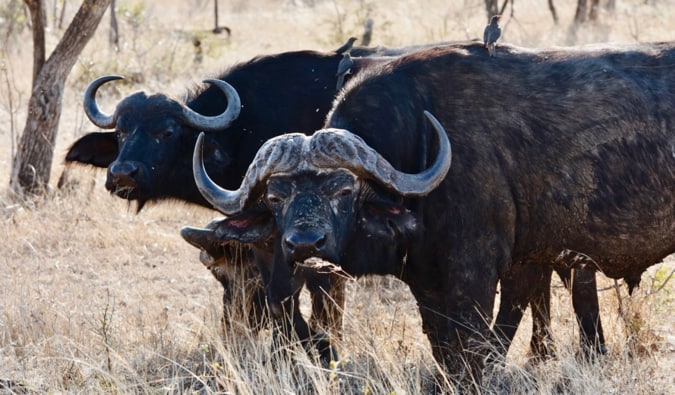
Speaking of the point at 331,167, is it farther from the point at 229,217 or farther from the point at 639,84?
the point at 639,84

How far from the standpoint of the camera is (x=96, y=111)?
24.3 ft

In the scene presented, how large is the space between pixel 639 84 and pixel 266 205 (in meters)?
1.95

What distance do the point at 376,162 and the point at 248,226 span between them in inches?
29.1

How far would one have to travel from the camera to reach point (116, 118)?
23.3 feet

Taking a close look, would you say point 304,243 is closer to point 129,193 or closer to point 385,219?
point 385,219

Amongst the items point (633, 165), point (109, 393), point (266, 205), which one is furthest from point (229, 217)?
point (633, 165)

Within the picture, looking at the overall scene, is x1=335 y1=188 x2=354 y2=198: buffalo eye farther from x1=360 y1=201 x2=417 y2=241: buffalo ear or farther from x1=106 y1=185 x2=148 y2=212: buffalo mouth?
x1=106 y1=185 x2=148 y2=212: buffalo mouth

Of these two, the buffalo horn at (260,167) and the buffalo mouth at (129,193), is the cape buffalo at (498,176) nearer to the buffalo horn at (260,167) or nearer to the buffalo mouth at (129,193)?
the buffalo horn at (260,167)

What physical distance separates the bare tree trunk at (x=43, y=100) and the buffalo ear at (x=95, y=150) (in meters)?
2.02

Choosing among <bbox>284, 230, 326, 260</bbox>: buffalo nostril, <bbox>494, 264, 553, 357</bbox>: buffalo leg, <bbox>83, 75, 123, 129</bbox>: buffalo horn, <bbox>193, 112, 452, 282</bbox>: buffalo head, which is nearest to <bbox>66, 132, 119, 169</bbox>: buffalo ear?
<bbox>83, 75, 123, 129</bbox>: buffalo horn

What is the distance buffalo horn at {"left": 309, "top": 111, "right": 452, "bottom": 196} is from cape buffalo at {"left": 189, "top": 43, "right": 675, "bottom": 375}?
10 centimetres

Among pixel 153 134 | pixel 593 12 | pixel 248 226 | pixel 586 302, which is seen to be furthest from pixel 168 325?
pixel 593 12

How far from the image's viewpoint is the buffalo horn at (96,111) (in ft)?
23.6

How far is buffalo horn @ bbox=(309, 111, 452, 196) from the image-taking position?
15.8 feet
